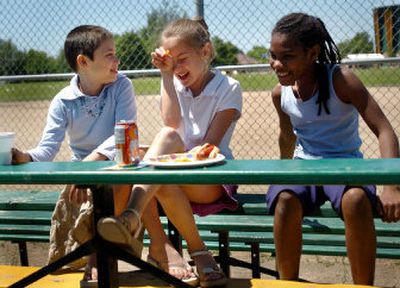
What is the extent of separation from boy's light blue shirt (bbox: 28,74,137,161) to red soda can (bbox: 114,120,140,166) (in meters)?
0.86

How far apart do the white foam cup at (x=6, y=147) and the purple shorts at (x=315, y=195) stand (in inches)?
42.2

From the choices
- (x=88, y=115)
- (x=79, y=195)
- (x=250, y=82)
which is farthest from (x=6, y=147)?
(x=250, y=82)

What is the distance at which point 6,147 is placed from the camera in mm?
2340

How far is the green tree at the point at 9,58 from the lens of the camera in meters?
6.90

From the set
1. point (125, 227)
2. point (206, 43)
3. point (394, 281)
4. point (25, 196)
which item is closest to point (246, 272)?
point (394, 281)

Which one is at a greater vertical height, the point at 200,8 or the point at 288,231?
the point at 200,8

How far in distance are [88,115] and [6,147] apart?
720 mm

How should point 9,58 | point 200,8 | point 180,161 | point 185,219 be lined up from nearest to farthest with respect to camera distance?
point 180,161 → point 185,219 → point 200,8 → point 9,58

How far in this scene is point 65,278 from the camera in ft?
8.86

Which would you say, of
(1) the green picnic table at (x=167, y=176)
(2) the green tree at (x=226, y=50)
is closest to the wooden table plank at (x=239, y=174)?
(1) the green picnic table at (x=167, y=176)

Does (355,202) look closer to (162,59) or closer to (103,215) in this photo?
(103,215)

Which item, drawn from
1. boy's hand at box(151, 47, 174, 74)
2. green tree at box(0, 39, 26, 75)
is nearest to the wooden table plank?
boy's hand at box(151, 47, 174, 74)

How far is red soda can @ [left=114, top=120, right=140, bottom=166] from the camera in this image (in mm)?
2092

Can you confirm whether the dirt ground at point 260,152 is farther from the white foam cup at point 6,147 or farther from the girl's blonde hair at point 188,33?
the girl's blonde hair at point 188,33
